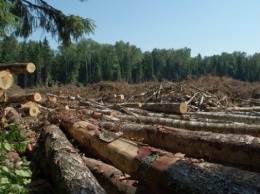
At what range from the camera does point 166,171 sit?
3.31 metres

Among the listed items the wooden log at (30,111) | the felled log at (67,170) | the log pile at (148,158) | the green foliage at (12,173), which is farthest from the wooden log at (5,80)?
the green foliage at (12,173)

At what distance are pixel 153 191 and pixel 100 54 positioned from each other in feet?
296

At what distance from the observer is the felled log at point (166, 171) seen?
113 inches

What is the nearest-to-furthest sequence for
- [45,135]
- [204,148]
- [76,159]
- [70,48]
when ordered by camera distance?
[76,159], [204,148], [45,135], [70,48]

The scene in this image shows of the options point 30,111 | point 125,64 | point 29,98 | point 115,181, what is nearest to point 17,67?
point 30,111

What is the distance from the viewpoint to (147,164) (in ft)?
11.9

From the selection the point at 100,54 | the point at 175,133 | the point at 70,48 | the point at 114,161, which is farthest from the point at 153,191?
the point at 100,54

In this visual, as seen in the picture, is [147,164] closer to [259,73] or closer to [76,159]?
[76,159]

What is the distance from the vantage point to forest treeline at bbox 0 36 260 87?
75.5 meters

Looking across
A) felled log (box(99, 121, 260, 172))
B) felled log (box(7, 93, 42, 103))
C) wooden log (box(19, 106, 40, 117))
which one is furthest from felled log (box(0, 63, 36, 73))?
felled log (box(99, 121, 260, 172))

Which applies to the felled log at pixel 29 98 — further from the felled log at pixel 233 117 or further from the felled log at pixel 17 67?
the felled log at pixel 233 117

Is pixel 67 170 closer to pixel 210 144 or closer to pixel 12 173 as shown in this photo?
pixel 12 173

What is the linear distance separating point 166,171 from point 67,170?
1.39 meters

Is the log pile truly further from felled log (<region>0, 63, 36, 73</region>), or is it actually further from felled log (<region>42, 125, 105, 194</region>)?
felled log (<region>0, 63, 36, 73</region>)
